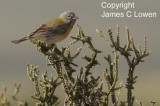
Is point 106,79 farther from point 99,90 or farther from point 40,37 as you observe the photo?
point 40,37

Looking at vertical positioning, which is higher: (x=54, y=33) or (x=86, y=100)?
(x=54, y=33)

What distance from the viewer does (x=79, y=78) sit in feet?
24.0

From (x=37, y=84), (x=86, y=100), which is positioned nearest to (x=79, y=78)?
(x=86, y=100)

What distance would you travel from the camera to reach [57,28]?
1041cm

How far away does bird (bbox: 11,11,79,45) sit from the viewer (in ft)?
32.9

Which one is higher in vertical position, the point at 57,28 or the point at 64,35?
the point at 57,28

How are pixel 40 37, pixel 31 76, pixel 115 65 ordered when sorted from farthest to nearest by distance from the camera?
pixel 40 37 → pixel 31 76 → pixel 115 65

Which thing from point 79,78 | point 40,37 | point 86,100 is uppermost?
point 40,37

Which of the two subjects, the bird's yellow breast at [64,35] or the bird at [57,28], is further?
the bird's yellow breast at [64,35]

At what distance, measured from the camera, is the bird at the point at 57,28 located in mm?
10022

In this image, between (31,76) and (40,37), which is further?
(40,37)

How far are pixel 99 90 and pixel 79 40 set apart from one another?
4.08 ft

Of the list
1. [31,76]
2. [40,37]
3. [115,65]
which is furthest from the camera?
[40,37]

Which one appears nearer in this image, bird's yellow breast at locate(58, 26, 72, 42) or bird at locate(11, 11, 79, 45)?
bird at locate(11, 11, 79, 45)
